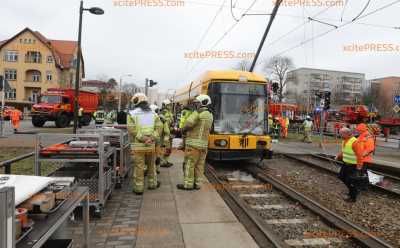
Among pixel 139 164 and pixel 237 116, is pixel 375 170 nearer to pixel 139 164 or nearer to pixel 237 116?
pixel 237 116

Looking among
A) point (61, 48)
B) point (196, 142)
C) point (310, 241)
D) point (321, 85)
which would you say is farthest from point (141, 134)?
point (321, 85)

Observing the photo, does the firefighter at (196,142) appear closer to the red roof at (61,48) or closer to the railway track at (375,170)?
the railway track at (375,170)

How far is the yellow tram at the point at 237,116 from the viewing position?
10.8 metres

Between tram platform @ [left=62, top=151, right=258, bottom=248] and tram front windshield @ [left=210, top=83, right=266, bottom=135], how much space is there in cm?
396

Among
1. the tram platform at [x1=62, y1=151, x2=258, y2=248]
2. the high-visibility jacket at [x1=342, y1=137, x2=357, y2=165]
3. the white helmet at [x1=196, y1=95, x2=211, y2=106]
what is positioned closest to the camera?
the tram platform at [x1=62, y1=151, x2=258, y2=248]

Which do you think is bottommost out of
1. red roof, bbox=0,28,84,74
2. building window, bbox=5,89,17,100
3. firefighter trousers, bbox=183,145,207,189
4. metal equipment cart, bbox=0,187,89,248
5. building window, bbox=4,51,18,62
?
firefighter trousers, bbox=183,145,207,189

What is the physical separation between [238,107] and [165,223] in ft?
21.2

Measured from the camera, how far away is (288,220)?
6195 millimetres

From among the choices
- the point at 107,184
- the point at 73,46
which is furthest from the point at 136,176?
the point at 73,46

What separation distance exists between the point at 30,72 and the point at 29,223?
2826 inches

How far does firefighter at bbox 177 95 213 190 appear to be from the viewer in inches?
301

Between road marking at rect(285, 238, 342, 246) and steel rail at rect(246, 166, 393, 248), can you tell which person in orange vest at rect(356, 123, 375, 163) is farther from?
road marking at rect(285, 238, 342, 246)

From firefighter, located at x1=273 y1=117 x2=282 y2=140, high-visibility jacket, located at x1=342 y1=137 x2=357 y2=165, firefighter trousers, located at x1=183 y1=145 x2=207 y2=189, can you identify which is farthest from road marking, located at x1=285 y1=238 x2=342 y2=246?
firefighter, located at x1=273 y1=117 x2=282 y2=140

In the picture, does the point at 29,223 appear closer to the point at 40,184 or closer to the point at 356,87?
the point at 40,184
